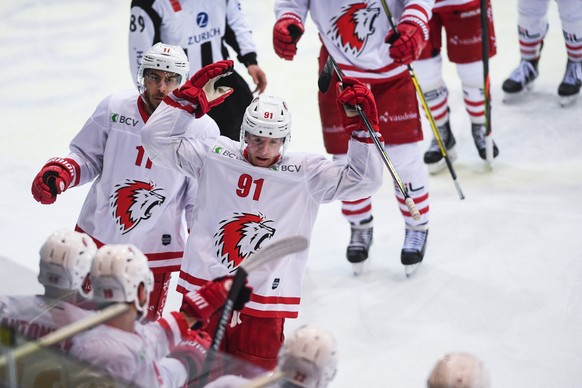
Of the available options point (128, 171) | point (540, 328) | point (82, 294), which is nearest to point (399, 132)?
point (540, 328)

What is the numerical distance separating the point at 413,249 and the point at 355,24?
93 centimetres

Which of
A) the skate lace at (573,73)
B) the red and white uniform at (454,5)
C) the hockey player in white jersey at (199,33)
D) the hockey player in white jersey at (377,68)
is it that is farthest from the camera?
the skate lace at (573,73)

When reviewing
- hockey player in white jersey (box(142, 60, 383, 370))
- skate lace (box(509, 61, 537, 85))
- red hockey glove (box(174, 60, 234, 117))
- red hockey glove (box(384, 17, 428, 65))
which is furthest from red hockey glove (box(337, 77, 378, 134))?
skate lace (box(509, 61, 537, 85))

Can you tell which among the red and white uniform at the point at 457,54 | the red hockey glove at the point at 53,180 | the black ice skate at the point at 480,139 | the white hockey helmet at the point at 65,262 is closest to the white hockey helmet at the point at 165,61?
the red hockey glove at the point at 53,180

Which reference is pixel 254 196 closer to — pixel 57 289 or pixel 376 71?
pixel 57 289

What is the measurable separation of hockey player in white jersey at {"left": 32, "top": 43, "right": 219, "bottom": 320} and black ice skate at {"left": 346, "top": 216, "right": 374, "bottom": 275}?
1069mm

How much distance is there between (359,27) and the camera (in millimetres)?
4160

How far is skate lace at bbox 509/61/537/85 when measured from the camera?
581 centimetres

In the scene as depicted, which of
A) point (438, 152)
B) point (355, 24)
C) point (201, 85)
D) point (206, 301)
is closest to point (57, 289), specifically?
point (206, 301)

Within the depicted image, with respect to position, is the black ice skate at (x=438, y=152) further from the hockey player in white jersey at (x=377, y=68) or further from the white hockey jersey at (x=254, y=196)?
the white hockey jersey at (x=254, y=196)

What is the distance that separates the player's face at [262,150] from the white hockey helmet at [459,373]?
1.07 meters

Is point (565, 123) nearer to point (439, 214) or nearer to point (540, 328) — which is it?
point (439, 214)

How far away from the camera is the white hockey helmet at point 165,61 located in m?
3.45

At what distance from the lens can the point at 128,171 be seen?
11.4ft
